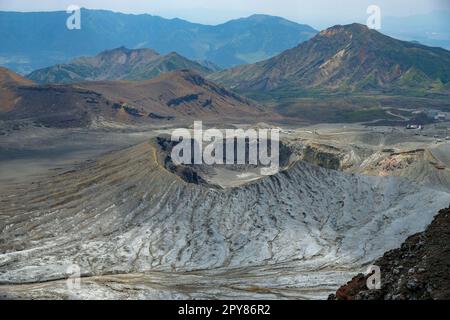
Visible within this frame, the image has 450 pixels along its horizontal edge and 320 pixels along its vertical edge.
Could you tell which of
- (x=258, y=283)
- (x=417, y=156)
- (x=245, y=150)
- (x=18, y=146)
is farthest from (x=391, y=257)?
(x=18, y=146)

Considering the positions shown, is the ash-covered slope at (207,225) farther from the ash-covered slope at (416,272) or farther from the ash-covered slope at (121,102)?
the ash-covered slope at (121,102)

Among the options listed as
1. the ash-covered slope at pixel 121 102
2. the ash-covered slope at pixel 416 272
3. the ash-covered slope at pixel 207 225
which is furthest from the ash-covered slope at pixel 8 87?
the ash-covered slope at pixel 416 272

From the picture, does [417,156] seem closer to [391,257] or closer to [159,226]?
[159,226]

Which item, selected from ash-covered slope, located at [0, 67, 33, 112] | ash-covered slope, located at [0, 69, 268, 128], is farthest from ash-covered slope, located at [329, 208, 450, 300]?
ash-covered slope, located at [0, 67, 33, 112]

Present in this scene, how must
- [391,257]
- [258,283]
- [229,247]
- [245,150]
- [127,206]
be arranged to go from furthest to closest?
[245,150], [127,206], [229,247], [258,283], [391,257]

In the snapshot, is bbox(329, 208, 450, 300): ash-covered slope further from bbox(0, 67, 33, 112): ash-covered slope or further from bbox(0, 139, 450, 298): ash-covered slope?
bbox(0, 67, 33, 112): ash-covered slope

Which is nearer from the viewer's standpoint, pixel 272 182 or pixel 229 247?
pixel 229 247
